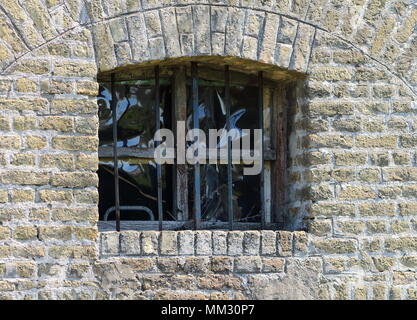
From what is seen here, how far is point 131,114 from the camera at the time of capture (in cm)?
573

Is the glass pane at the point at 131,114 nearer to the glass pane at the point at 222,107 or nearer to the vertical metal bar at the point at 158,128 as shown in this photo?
the vertical metal bar at the point at 158,128

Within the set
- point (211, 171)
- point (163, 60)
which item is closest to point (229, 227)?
point (211, 171)

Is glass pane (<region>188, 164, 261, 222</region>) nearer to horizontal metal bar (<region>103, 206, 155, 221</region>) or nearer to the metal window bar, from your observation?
the metal window bar

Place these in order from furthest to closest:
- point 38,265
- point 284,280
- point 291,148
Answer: point 291,148 → point 284,280 → point 38,265

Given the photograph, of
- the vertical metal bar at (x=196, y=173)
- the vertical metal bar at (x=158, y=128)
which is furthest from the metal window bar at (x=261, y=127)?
the vertical metal bar at (x=158, y=128)

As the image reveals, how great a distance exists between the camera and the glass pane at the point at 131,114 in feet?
18.6

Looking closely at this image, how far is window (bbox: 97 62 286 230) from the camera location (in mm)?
5629

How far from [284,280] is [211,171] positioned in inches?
35.7

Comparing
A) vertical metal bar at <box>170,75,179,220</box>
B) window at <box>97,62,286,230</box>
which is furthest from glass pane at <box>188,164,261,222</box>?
vertical metal bar at <box>170,75,179,220</box>

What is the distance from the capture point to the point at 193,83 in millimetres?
5629

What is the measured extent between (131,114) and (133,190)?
514 mm

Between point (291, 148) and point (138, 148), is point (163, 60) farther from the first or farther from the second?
point (291, 148)

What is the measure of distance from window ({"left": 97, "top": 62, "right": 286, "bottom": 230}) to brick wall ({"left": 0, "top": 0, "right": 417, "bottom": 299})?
8.0 inches

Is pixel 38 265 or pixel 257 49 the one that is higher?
pixel 257 49
